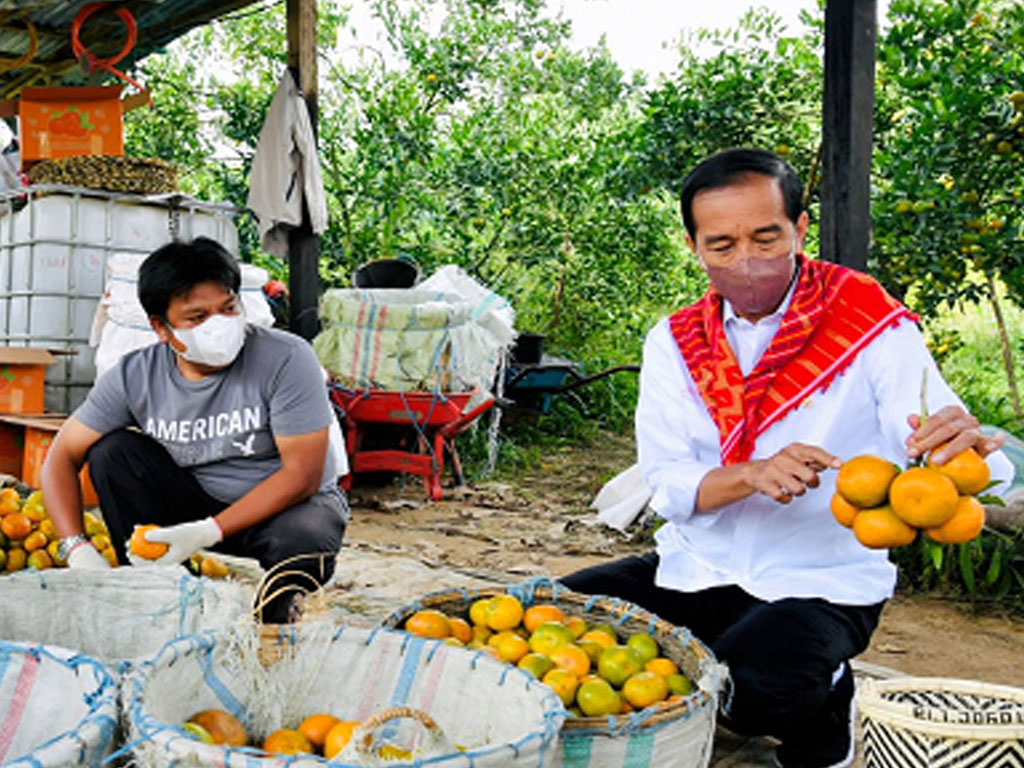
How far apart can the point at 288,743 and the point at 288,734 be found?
3 centimetres

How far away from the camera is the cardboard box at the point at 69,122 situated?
6496 millimetres

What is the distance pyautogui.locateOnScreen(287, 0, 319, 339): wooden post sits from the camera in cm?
690

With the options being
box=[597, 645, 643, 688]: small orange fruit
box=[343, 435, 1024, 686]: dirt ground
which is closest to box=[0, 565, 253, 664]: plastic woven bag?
box=[597, 645, 643, 688]: small orange fruit

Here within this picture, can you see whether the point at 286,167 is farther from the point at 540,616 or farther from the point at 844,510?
the point at 844,510

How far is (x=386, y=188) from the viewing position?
30.9 feet

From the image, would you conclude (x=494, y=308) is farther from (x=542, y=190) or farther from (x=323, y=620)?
(x=323, y=620)

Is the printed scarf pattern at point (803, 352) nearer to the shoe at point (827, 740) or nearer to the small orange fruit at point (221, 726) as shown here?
the shoe at point (827, 740)

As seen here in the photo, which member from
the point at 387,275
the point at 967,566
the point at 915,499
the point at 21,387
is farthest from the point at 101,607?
the point at 387,275

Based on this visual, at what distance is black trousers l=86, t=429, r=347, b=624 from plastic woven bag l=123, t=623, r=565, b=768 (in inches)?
42.7

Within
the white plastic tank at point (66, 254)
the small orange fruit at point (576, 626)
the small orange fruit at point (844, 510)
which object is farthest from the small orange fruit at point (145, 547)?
the white plastic tank at point (66, 254)

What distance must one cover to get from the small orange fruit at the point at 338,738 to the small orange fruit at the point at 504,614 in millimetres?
672

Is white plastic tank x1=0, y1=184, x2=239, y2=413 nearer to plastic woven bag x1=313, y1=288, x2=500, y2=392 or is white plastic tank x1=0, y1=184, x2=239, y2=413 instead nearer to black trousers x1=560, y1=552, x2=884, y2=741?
plastic woven bag x1=313, y1=288, x2=500, y2=392

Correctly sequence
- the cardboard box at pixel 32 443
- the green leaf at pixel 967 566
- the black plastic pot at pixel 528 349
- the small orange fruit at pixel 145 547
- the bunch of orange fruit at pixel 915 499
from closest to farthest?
the bunch of orange fruit at pixel 915 499 → the small orange fruit at pixel 145 547 → the green leaf at pixel 967 566 → the cardboard box at pixel 32 443 → the black plastic pot at pixel 528 349

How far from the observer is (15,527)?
3527 millimetres
